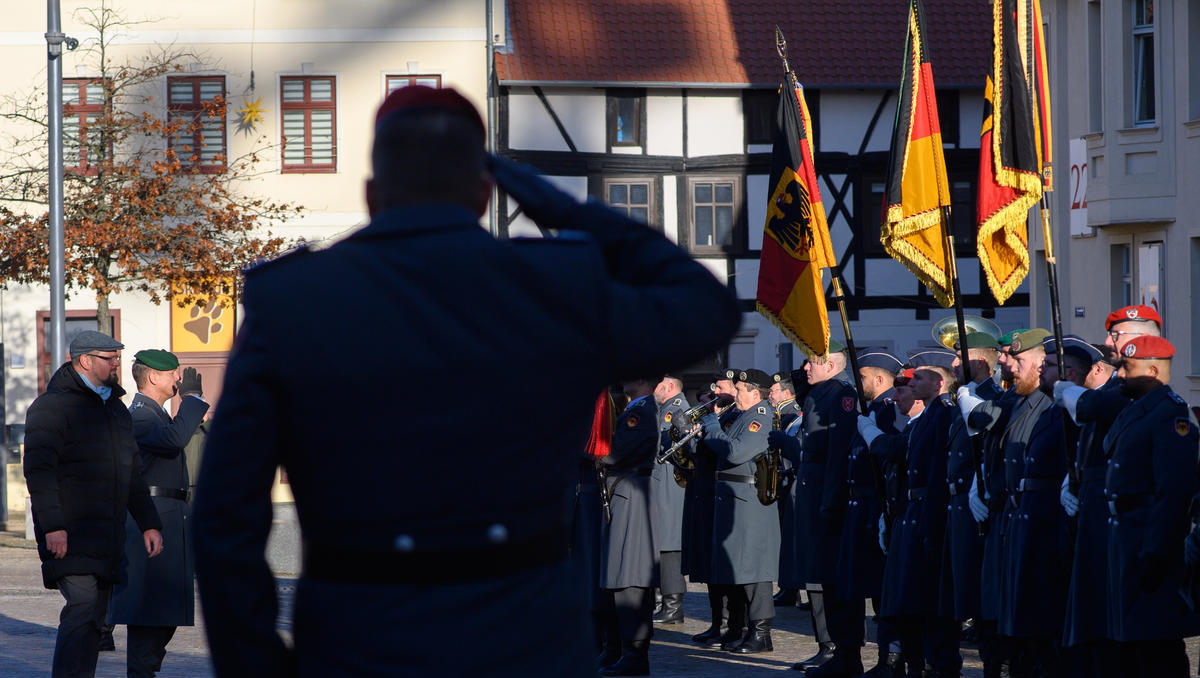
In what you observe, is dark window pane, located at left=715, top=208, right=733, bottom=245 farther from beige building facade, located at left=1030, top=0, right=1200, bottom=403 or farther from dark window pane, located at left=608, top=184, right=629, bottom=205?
beige building facade, located at left=1030, top=0, right=1200, bottom=403

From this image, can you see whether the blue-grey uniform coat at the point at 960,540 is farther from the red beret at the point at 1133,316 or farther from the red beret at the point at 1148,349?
the red beret at the point at 1148,349

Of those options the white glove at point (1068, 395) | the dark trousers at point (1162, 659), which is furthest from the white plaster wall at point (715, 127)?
the dark trousers at point (1162, 659)

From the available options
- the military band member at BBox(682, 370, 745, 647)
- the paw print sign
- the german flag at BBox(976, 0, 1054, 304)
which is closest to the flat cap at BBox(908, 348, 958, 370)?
the german flag at BBox(976, 0, 1054, 304)

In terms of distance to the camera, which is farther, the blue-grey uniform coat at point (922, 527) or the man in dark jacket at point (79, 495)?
the blue-grey uniform coat at point (922, 527)

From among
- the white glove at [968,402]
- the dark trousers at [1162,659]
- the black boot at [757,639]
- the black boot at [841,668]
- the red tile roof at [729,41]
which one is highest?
the red tile roof at [729,41]

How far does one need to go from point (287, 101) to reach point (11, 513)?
862 centimetres

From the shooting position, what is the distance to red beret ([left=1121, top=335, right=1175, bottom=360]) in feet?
25.6

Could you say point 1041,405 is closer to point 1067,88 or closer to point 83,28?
point 1067,88

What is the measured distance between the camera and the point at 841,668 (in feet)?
33.8

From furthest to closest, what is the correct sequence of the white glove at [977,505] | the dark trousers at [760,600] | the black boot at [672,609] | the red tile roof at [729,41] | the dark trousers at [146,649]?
1. the red tile roof at [729,41]
2. the black boot at [672,609]
3. the dark trousers at [760,600]
4. the white glove at [977,505]
5. the dark trousers at [146,649]

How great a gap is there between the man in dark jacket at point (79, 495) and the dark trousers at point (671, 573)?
20.5 ft

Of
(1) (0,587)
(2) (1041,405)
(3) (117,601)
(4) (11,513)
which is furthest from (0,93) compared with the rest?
(2) (1041,405)

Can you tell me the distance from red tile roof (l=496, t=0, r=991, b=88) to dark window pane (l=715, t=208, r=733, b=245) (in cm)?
232

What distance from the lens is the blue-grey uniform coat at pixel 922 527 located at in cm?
985
